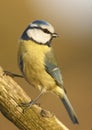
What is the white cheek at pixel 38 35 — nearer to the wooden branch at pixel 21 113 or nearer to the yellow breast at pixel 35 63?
the yellow breast at pixel 35 63

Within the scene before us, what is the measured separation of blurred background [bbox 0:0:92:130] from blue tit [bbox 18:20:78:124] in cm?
59

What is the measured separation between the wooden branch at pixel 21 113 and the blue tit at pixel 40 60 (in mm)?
241

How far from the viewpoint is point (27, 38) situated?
2.36 m

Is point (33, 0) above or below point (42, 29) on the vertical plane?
below

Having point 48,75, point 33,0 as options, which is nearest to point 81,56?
point 33,0

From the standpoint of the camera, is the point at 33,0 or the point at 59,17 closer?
the point at 59,17

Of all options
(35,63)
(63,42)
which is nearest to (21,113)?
(35,63)

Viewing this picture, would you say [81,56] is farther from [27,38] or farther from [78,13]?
[27,38]

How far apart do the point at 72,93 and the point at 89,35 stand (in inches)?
35.2

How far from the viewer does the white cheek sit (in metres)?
2.33

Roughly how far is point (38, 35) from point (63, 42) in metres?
2.01

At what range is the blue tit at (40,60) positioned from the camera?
90.6 inches

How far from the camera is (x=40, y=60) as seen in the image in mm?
2336

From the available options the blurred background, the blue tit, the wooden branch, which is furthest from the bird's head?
the blurred background
